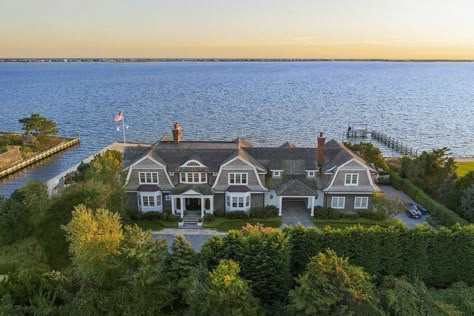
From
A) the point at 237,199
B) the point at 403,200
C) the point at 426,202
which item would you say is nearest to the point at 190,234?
the point at 237,199

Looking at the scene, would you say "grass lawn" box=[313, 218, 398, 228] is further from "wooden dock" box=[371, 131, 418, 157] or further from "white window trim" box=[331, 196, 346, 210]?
"wooden dock" box=[371, 131, 418, 157]

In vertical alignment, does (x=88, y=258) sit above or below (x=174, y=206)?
above

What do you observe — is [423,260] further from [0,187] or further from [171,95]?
[171,95]

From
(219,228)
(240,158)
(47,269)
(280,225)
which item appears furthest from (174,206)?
(47,269)

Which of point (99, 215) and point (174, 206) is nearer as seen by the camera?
point (99, 215)

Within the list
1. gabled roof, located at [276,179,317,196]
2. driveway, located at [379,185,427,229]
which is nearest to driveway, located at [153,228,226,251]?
gabled roof, located at [276,179,317,196]

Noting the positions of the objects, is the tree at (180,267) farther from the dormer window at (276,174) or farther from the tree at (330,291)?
the dormer window at (276,174)

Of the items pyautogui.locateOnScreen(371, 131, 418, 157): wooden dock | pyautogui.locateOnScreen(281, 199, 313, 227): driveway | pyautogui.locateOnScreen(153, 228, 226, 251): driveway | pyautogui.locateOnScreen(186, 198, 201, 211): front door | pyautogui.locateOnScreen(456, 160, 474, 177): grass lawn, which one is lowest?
pyautogui.locateOnScreen(371, 131, 418, 157): wooden dock
